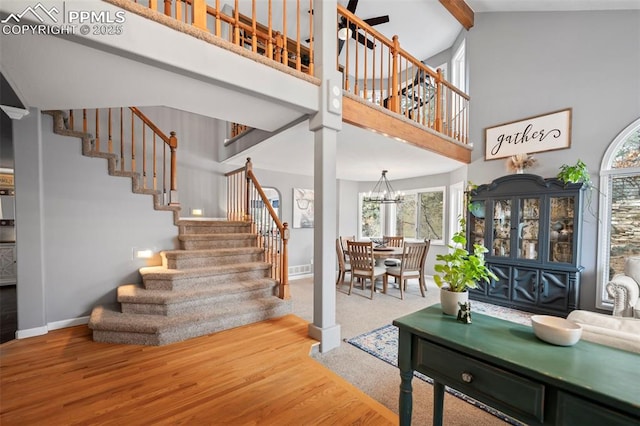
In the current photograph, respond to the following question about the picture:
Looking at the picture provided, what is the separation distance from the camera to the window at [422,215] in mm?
6032

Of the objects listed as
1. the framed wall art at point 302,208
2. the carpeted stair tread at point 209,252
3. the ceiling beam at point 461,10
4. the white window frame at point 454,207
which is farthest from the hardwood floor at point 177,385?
the ceiling beam at point 461,10

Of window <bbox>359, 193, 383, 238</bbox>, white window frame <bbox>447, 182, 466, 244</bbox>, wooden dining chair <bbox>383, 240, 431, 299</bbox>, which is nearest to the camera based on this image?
wooden dining chair <bbox>383, 240, 431, 299</bbox>

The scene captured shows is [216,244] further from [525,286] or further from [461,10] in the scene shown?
[461,10]

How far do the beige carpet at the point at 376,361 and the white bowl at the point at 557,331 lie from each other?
1068mm

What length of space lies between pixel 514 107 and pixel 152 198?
5512 millimetres

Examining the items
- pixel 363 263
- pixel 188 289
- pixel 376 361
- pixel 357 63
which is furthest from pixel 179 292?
pixel 357 63

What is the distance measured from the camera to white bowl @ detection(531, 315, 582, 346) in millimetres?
1079

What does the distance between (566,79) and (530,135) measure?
2.62ft

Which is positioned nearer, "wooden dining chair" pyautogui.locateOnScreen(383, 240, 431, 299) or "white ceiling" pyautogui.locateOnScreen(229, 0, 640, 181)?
"white ceiling" pyautogui.locateOnScreen(229, 0, 640, 181)

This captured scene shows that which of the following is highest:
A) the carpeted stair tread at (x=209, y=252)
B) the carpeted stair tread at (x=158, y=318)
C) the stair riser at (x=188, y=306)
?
the carpeted stair tread at (x=209, y=252)

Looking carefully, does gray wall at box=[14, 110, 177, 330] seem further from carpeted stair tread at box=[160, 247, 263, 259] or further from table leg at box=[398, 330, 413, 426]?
table leg at box=[398, 330, 413, 426]

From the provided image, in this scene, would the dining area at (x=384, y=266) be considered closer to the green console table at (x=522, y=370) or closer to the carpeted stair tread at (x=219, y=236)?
the carpeted stair tread at (x=219, y=236)

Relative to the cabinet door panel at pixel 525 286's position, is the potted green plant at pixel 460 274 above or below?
above

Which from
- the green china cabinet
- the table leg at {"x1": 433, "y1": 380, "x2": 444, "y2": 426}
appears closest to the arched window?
the green china cabinet
